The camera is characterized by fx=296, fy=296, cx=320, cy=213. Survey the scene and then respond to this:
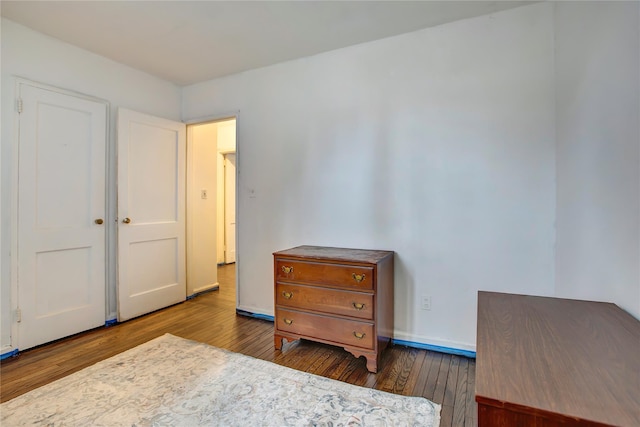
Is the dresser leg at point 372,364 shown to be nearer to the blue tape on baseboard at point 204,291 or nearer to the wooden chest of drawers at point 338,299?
the wooden chest of drawers at point 338,299

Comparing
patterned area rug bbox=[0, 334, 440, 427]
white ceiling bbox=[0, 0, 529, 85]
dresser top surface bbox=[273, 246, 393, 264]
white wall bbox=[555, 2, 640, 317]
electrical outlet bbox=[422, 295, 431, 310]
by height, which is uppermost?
white ceiling bbox=[0, 0, 529, 85]

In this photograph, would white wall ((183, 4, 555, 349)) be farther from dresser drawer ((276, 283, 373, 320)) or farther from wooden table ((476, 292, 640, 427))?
wooden table ((476, 292, 640, 427))

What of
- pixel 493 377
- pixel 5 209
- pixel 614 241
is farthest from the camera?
pixel 5 209

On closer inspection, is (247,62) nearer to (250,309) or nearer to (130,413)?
(250,309)

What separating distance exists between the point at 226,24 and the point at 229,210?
421 centimetres

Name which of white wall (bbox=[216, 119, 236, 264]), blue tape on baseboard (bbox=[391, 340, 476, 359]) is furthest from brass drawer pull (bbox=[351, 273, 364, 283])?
white wall (bbox=[216, 119, 236, 264])

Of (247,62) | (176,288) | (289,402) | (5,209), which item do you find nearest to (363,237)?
(289,402)

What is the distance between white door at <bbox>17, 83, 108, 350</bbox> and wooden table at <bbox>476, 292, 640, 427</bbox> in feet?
10.5

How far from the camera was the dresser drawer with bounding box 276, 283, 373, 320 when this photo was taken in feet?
6.86

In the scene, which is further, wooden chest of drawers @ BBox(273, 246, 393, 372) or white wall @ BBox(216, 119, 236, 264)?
white wall @ BBox(216, 119, 236, 264)

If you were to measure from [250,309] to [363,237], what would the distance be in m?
1.50

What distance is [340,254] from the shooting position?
234cm

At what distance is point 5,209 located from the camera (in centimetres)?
227

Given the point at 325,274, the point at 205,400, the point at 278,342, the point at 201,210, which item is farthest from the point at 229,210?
the point at 205,400
